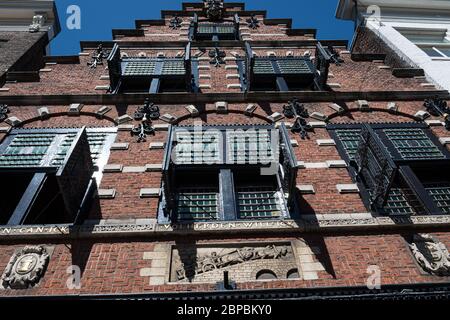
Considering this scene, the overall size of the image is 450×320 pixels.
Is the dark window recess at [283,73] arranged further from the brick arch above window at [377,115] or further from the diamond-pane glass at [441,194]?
the diamond-pane glass at [441,194]

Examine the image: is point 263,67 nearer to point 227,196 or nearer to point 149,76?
point 149,76

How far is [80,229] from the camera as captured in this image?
711 cm

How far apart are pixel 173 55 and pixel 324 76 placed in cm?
576

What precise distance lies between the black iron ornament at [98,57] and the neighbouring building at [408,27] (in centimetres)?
1067

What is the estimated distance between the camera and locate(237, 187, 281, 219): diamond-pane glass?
8.11 metres

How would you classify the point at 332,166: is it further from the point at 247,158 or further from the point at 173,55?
the point at 173,55

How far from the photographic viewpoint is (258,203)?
8.42 metres

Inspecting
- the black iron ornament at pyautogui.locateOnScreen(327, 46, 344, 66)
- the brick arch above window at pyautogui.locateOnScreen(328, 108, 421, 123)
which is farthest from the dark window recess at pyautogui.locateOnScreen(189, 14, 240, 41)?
the brick arch above window at pyautogui.locateOnScreen(328, 108, 421, 123)

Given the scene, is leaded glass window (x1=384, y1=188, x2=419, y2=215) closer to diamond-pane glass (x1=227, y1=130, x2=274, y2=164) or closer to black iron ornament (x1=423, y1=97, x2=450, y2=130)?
diamond-pane glass (x1=227, y1=130, x2=274, y2=164)

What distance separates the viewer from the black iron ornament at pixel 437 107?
11.1m

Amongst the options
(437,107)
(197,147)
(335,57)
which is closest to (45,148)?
(197,147)

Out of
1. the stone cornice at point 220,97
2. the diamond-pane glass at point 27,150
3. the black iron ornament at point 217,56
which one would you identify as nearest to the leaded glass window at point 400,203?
the stone cornice at point 220,97

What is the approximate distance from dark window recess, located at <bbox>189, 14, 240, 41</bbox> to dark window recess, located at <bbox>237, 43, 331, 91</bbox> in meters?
4.41
